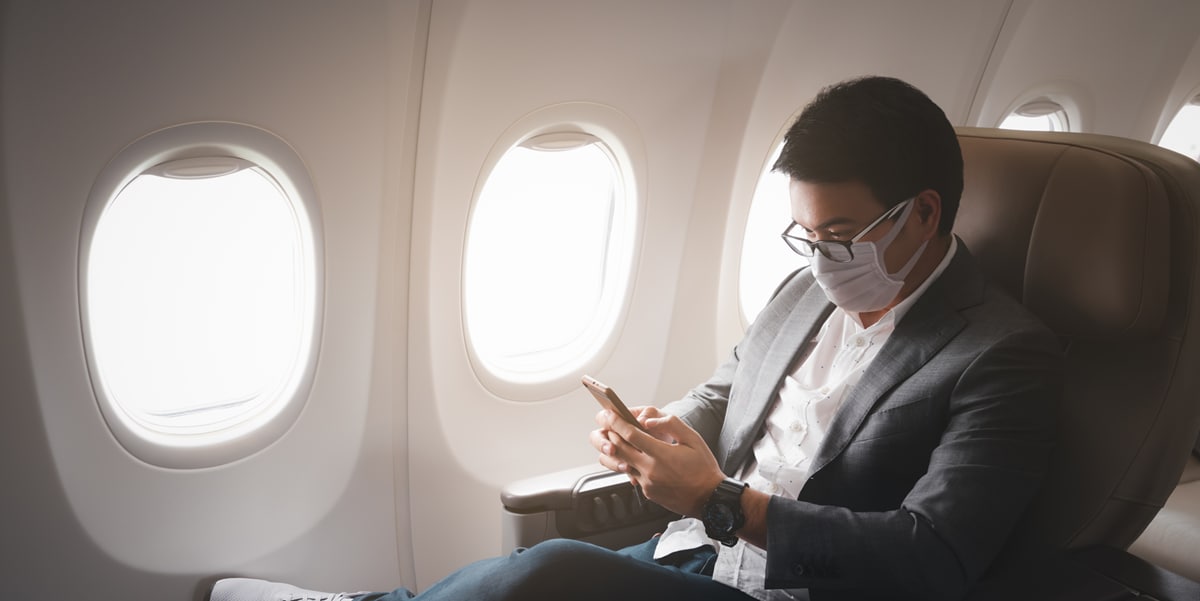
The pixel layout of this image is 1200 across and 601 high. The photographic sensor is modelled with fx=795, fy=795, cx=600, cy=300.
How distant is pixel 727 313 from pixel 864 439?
1.84 meters

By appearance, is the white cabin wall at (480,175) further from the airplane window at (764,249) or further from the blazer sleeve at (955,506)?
the blazer sleeve at (955,506)

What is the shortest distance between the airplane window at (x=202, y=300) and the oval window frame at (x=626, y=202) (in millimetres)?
531

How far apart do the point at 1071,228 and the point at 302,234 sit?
6.30 feet

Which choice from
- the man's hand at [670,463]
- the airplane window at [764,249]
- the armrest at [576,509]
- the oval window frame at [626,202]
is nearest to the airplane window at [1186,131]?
the airplane window at [764,249]

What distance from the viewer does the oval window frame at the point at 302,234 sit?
1874mm

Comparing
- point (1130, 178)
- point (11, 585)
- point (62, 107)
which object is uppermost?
point (62, 107)

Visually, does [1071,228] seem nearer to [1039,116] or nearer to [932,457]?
[932,457]

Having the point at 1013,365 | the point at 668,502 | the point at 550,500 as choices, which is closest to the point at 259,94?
the point at 550,500

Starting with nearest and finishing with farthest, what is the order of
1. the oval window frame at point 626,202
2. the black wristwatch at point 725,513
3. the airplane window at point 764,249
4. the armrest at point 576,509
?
the black wristwatch at point 725,513
the armrest at point 576,509
the oval window frame at point 626,202
the airplane window at point 764,249

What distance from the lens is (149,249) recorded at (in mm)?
2189

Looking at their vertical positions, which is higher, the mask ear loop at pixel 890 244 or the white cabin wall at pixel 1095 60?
the white cabin wall at pixel 1095 60

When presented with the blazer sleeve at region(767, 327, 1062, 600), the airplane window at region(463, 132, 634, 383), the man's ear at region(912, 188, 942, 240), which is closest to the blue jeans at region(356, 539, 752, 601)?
the blazer sleeve at region(767, 327, 1062, 600)

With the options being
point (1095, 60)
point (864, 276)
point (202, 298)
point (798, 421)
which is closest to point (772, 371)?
point (798, 421)

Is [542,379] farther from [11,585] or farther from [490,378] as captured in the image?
[11,585]
